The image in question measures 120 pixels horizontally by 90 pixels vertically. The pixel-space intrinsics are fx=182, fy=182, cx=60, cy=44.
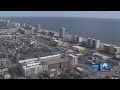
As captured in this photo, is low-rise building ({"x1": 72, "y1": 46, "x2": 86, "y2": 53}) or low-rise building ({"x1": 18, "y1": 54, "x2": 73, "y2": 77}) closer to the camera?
low-rise building ({"x1": 18, "y1": 54, "x2": 73, "y2": 77})

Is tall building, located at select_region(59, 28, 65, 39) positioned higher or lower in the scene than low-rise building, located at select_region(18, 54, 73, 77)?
higher

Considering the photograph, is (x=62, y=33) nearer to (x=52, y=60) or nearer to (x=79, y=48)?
(x=79, y=48)

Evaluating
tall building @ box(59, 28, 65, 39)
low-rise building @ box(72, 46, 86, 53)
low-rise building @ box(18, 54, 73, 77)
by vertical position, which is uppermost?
tall building @ box(59, 28, 65, 39)

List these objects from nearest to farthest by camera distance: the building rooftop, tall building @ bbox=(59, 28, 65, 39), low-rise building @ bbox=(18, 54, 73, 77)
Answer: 1. low-rise building @ bbox=(18, 54, 73, 77)
2. the building rooftop
3. tall building @ bbox=(59, 28, 65, 39)

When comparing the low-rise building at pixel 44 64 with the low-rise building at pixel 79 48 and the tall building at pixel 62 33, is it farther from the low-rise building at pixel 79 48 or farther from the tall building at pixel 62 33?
the tall building at pixel 62 33

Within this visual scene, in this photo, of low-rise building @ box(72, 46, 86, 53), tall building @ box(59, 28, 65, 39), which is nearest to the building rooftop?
low-rise building @ box(72, 46, 86, 53)

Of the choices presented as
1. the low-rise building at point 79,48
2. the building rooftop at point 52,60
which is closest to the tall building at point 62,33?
the low-rise building at point 79,48

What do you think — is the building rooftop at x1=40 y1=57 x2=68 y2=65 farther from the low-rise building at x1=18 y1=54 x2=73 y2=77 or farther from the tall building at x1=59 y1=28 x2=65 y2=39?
the tall building at x1=59 y1=28 x2=65 y2=39

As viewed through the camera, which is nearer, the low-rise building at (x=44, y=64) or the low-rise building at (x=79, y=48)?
the low-rise building at (x=44, y=64)

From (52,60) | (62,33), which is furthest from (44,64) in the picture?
(62,33)

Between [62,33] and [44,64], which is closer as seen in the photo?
[44,64]
